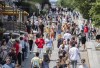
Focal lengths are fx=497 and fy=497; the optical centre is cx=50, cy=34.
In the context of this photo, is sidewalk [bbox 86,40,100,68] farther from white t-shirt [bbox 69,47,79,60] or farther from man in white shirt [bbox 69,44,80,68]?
white t-shirt [bbox 69,47,79,60]

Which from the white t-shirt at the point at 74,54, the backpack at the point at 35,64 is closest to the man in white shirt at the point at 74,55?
the white t-shirt at the point at 74,54

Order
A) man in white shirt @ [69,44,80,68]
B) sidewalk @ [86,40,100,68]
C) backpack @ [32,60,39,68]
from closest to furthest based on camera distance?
1. backpack @ [32,60,39,68]
2. man in white shirt @ [69,44,80,68]
3. sidewalk @ [86,40,100,68]

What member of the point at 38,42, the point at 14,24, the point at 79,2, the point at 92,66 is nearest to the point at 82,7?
the point at 79,2

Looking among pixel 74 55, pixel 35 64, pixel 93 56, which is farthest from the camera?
pixel 93 56

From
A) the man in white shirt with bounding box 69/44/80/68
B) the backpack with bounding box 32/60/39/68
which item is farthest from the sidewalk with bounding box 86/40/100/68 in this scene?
the backpack with bounding box 32/60/39/68

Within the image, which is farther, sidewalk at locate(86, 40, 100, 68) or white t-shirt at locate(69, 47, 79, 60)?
sidewalk at locate(86, 40, 100, 68)

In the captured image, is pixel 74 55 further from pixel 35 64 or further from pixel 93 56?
pixel 93 56

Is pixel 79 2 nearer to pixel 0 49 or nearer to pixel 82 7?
pixel 82 7

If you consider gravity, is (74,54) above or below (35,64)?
above

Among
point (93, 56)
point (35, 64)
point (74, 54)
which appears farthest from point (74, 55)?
point (93, 56)

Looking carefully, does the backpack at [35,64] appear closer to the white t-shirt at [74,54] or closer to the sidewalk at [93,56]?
the white t-shirt at [74,54]

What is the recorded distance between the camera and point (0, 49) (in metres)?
25.8

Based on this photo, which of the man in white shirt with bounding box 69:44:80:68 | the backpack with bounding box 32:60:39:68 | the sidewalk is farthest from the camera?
the sidewalk

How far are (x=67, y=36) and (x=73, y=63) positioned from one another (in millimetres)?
8708
